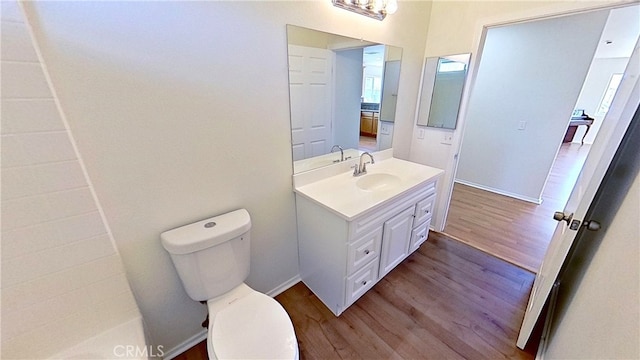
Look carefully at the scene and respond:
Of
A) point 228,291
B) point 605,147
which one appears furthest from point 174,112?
point 605,147

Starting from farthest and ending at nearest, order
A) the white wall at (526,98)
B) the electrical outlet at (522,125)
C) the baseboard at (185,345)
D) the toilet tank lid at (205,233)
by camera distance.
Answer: the electrical outlet at (522,125) < the white wall at (526,98) < the baseboard at (185,345) < the toilet tank lid at (205,233)

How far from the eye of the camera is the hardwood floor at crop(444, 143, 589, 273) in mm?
2262

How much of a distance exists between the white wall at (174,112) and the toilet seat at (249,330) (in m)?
0.34

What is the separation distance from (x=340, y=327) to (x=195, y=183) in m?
1.27

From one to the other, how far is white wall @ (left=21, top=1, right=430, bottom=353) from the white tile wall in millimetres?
51

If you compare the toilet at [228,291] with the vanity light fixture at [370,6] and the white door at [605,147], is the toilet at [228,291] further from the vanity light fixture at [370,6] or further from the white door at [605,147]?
the vanity light fixture at [370,6]

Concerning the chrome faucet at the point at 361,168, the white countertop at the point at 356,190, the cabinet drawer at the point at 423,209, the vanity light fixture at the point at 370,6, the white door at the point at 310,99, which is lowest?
the cabinet drawer at the point at 423,209

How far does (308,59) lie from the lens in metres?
1.46

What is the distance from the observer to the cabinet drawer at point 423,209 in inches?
76.3

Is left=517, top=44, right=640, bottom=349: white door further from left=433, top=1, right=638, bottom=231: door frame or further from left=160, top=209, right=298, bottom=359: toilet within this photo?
left=160, top=209, right=298, bottom=359: toilet

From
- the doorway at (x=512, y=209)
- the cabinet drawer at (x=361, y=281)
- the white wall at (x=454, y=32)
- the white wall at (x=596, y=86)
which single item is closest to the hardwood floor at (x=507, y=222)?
the doorway at (x=512, y=209)

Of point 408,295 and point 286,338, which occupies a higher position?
point 286,338

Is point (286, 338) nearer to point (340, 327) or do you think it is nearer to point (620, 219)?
point (340, 327)

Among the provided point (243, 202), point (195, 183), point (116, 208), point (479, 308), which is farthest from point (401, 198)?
point (116, 208)
